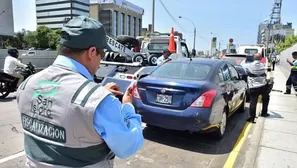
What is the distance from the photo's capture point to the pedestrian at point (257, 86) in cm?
613

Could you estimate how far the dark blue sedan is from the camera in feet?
13.9

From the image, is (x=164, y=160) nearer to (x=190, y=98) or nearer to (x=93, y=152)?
(x=190, y=98)

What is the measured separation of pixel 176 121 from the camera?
428 centimetres

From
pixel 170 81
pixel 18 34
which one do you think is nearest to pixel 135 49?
pixel 170 81

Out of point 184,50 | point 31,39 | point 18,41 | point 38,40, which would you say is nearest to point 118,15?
point 31,39

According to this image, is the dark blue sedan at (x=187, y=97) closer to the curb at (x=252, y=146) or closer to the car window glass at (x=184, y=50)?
the curb at (x=252, y=146)

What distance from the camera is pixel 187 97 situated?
4258mm

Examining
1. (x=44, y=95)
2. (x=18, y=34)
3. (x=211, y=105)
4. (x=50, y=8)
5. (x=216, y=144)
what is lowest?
(x=216, y=144)

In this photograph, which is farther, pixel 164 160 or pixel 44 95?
pixel 164 160

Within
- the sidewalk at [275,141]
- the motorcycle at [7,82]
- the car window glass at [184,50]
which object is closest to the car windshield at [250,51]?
the car window glass at [184,50]

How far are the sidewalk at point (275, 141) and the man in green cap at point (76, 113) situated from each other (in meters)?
3.15

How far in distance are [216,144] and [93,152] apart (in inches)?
152

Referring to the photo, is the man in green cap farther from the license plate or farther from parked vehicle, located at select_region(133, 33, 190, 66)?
parked vehicle, located at select_region(133, 33, 190, 66)

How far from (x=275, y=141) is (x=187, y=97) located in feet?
6.43
